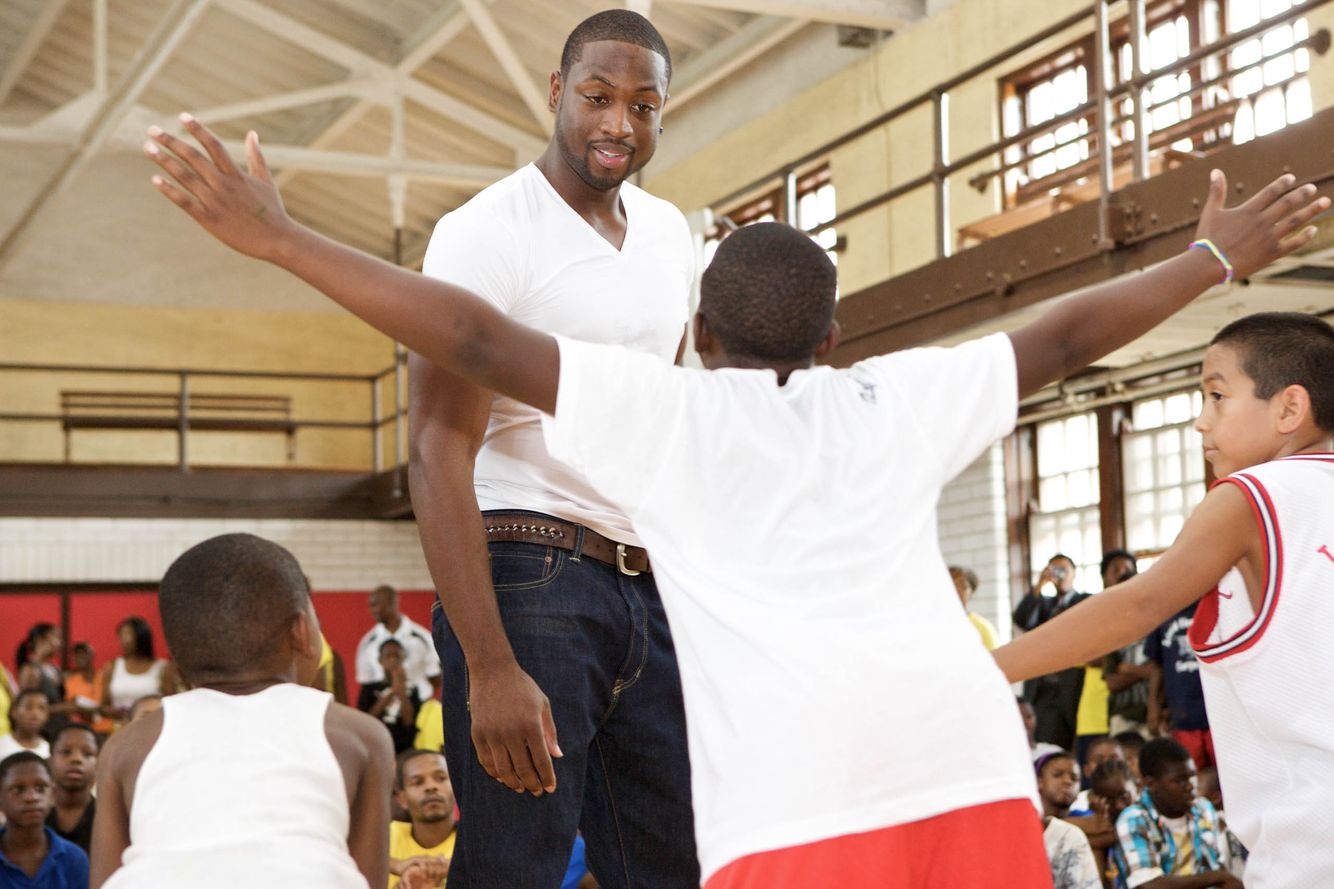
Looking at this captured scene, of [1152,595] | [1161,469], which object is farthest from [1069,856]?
[1161,469]

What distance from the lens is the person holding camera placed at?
8328 mm

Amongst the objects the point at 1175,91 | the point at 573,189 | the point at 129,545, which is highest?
the point at 1175,91

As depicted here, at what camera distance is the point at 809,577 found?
69.9 inches

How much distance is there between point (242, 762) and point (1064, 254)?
5.98 meters

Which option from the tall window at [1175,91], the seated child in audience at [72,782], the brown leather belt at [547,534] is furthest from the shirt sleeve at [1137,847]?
the brown leather belt at [547,534]

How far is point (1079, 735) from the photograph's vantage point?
830 cm

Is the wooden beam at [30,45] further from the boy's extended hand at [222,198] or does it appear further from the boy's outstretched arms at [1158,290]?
the boy's outstretched arms at [1158,290]

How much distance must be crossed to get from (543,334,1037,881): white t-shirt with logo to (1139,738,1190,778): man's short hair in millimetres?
4242

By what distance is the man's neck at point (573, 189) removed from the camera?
239 cm

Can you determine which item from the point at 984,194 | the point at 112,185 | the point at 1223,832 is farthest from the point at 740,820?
the point at 112,185

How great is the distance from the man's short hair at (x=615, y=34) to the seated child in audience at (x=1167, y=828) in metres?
4.20

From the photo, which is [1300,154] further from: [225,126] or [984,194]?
[225,126]

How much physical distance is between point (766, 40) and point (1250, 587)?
10475 millimetres

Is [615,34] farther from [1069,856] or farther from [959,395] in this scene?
[1069,856]
